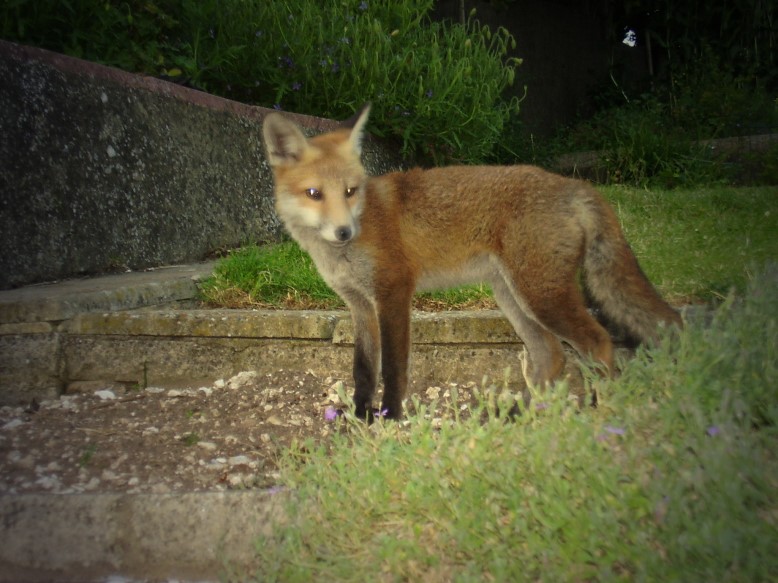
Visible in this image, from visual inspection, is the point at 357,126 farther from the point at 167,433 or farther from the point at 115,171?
the point at 115,171

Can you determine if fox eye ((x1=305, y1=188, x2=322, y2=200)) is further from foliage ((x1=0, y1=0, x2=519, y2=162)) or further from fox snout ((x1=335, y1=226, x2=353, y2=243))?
foliage ((x1=0, y1=0, x2=519, y2=162))

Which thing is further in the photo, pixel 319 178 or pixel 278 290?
pixel 278 290

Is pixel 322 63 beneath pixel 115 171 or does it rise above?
above

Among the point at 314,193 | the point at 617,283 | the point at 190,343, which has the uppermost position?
the point at 314,193

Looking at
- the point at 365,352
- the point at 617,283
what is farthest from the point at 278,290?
the point at 617,283

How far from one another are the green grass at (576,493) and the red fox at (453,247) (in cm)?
59

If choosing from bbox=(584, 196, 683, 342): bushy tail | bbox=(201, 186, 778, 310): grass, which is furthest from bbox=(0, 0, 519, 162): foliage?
bbox=(584, 196, 683, 342): bushy tail

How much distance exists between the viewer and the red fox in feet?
10.2

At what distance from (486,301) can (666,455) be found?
2.34 metres

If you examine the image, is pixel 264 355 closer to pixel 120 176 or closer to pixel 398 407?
pixel 398 407

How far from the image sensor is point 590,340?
10.1 feet

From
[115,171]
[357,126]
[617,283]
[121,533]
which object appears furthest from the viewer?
[115,171]

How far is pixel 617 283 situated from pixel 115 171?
3080 mm

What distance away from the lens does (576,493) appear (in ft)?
6.70
